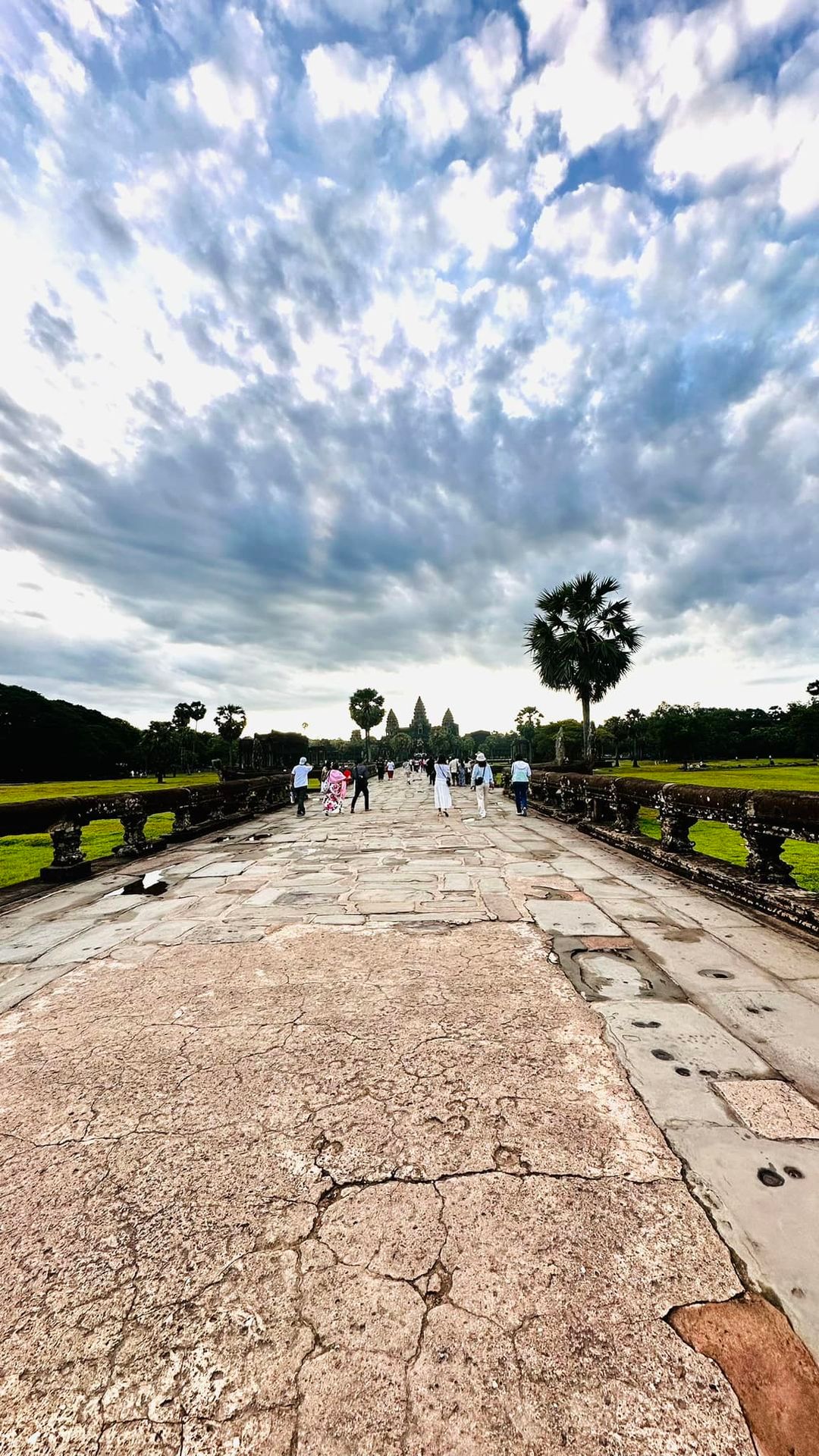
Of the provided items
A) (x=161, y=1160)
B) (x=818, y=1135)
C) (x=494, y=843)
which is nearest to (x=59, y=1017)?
(x=161, y=1160)

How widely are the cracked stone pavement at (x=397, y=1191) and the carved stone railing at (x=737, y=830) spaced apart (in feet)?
2.56

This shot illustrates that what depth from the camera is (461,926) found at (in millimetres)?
4270

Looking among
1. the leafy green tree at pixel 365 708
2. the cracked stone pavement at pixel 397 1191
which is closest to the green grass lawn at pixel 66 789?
the cracked stone pavement at pixel 397 1191

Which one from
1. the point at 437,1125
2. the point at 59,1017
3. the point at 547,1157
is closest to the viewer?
the point at 547,1157

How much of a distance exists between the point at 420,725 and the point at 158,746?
76.4 meters

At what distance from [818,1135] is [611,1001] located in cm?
110

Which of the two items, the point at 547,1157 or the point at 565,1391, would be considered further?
the point at 547,1157

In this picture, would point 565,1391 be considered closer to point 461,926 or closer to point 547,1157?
point 547,1157

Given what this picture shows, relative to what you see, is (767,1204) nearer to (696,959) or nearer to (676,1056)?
(676,1056)

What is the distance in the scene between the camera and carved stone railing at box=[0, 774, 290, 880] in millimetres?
5816

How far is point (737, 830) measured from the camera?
6.12m

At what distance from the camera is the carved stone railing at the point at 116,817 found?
5816 millimetres

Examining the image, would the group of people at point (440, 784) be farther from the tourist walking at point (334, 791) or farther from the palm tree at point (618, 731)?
the palm tree at point (618, 731)

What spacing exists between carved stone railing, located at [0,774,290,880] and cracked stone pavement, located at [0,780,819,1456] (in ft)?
8.73
